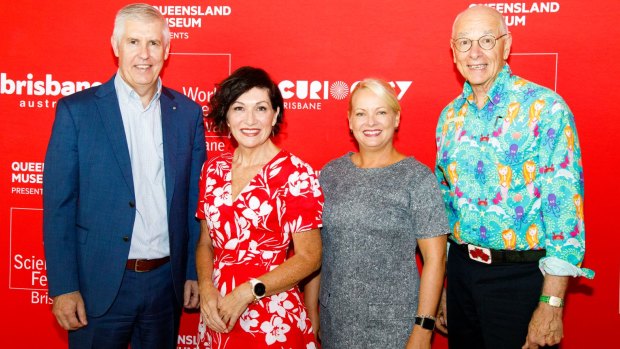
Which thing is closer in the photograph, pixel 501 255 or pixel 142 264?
pixel 501 255

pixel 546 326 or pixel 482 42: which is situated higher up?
pixel 482 42

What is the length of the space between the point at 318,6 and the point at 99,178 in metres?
1.34

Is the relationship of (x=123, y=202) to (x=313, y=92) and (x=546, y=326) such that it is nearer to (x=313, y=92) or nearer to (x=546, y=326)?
(x=313, y=92)

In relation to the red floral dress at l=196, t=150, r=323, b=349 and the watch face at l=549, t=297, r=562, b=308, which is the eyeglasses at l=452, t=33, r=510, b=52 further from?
the watch face at l=549, t=297, r=562, b=308

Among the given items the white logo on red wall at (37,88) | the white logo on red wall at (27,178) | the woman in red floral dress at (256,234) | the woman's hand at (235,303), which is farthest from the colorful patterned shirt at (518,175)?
the white logo on red wall at (27,178)

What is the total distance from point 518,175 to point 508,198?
0.09 m

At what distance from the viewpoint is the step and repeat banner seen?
2.44 m

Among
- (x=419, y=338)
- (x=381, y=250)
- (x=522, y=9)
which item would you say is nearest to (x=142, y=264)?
(x=381, y=250)

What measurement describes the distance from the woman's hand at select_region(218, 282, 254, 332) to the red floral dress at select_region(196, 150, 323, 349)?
0.21 ft

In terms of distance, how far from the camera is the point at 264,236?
1794mm

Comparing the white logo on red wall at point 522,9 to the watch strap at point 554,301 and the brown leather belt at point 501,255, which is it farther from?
the watch strap at point 554,301

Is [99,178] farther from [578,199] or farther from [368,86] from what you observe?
[578,199]

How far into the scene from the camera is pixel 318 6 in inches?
102

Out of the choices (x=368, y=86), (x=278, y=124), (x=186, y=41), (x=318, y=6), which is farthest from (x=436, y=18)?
(x=186, y=41)
